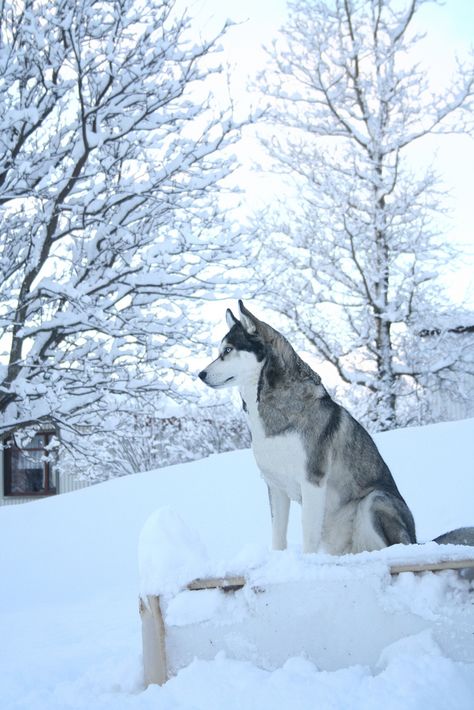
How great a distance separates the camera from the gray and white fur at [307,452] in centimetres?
342

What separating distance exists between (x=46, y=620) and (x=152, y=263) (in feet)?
12.6

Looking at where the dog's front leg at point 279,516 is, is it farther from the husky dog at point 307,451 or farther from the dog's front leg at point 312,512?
the dog's front leg at point 312,512

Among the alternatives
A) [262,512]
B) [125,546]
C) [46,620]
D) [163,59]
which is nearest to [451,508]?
[262,512]

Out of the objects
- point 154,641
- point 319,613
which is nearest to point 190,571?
point 154,641

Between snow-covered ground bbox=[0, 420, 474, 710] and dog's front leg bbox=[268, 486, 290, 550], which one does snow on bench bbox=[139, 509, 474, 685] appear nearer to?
snow-covered ground bbox=[0, 420, 474, 710]

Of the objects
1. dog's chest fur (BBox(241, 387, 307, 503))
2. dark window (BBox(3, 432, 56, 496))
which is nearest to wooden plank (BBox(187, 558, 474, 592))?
dog's chest fur (BBox(241, 387, 307, 503))

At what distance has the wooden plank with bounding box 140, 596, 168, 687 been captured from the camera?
251 cm

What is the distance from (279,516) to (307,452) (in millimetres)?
402

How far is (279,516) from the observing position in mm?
3629

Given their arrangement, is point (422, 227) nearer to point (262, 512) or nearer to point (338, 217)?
point (338, 217)

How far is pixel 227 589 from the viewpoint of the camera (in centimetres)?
251

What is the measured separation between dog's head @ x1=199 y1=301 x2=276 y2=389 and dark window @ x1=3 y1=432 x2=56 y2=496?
15.2 m

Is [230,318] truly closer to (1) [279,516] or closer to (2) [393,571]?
(1) [279,516]

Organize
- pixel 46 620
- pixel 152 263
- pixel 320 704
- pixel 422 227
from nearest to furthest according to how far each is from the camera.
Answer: pixel 320 704
pixel 46 620
pixel 152 263
pixel 422 227
